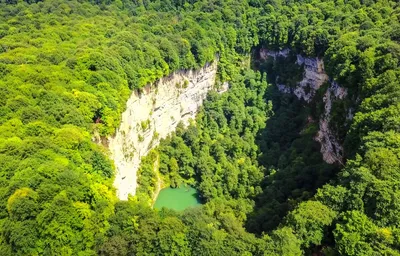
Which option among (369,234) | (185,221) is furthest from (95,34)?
(369,234)

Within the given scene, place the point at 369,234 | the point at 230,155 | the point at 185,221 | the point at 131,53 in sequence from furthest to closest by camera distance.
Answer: the point at 230,155 < the point at 131,53 < the point at 185,221 < the point at 369,234

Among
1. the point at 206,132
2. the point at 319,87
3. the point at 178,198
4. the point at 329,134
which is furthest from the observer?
the point at 206,132

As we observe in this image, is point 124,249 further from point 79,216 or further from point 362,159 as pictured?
point 362,159

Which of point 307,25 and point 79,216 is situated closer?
point 79,216

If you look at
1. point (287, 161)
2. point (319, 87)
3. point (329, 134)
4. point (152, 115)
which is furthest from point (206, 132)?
point (329, 134)

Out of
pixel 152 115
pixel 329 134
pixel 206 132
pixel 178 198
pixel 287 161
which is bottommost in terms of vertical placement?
pixel 178 198

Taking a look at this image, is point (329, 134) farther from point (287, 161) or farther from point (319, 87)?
point (319, 87)

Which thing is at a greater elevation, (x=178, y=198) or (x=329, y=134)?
(x=329, y=134)
